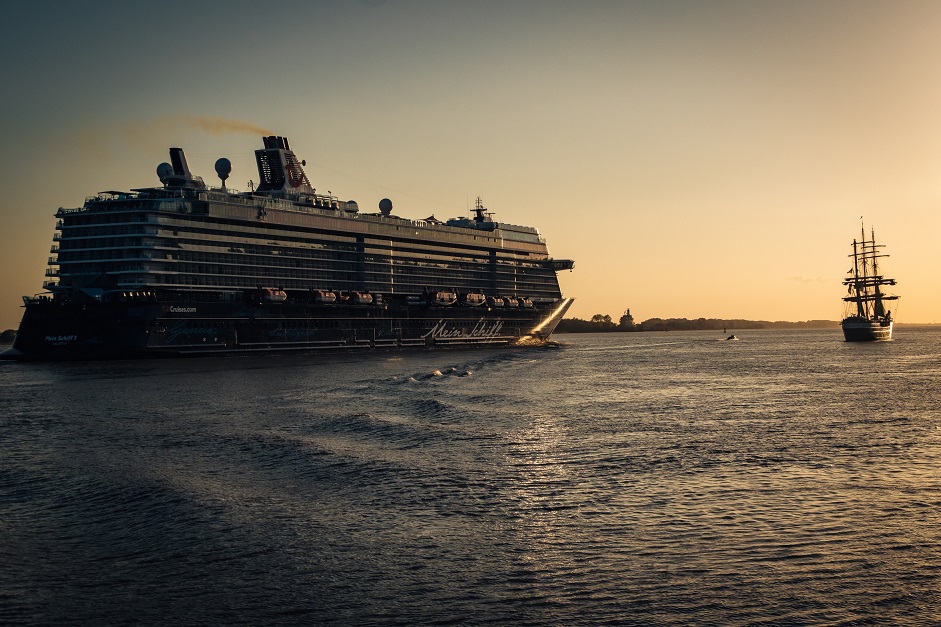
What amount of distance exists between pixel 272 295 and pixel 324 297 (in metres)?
8.84

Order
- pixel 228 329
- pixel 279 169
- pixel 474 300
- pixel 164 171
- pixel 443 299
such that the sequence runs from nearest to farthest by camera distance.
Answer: pixel 228 329, pixel 164 171, pixel 279 169, pixel 443 299, pixel 474 300

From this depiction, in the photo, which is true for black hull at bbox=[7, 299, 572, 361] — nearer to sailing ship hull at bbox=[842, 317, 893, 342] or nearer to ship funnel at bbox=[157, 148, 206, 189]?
ship funnel at bbox=[157, 148, 206, 189]

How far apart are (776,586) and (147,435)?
2819cm

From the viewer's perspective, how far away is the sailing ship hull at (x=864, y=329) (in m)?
150

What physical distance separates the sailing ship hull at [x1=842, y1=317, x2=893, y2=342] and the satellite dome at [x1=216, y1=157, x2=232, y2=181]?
11566 cm

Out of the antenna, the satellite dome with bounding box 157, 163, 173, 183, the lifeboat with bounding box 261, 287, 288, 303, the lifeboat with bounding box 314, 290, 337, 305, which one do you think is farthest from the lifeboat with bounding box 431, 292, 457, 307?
the satellite dome with bounding box 157, 163, 173, 183

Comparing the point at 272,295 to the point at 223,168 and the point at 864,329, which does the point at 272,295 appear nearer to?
the point at 223,168

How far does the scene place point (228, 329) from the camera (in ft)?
304

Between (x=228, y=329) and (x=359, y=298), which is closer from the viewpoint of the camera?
(x=228, y=329)

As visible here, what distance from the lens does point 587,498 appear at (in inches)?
875

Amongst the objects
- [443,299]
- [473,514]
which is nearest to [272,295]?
[443,299]

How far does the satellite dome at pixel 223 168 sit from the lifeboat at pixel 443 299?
3631 cm

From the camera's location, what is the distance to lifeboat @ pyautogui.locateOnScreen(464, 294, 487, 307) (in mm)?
129250

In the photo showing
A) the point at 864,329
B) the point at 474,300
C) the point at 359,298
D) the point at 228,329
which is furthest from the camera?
the point at 864,329
